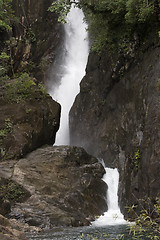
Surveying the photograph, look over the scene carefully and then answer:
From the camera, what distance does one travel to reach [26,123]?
14047 mm

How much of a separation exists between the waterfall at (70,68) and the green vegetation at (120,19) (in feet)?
34.3

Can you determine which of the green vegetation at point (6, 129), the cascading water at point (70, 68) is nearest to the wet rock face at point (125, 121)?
the cascading water at point (70, 68)

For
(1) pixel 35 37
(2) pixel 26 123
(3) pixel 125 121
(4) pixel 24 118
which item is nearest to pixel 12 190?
(2) pixel 26 123

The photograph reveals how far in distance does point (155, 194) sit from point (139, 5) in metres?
8.54

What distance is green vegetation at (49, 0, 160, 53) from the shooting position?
38.3ft

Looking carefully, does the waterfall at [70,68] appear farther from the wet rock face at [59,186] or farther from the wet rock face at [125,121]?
the wet rock face at [59,186]

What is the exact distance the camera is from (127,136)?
13.8m

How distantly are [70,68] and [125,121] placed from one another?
635 inches

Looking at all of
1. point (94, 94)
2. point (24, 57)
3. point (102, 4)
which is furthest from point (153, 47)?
point (24, 57)

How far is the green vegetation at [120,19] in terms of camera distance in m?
11.7

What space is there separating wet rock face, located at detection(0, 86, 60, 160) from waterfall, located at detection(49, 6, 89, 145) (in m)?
7.90

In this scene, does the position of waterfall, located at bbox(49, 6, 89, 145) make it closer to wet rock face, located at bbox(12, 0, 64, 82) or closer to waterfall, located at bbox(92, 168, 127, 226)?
wet rock face, located at bbox(12, 0, 64, 82)

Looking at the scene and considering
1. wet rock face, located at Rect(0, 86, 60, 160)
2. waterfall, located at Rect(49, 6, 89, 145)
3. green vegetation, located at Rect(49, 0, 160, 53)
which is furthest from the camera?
waterfall, located at Rect(49, 6, 89, 145)

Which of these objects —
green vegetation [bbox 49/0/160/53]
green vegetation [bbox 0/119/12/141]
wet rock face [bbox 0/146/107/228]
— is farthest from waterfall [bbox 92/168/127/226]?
green vegetation [bbox 49/0/160/53]
